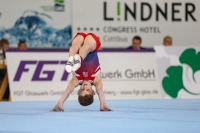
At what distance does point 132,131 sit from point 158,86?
7329mm

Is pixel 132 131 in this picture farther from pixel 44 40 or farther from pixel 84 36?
pixel 44 40

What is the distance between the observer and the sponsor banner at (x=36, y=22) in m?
16.1

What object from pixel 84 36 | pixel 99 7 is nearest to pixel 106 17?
pixel 99 7

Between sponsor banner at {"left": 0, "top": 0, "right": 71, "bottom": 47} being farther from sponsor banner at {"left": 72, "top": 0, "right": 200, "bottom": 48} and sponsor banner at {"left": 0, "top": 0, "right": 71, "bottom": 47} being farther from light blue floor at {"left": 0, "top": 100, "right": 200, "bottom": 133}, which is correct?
light blue floor at {"left": 0, "top": 100, "right": 200, "bottom": 133}

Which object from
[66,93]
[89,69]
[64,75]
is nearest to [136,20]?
[64,75]

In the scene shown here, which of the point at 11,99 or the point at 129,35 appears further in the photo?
the point at 129,35

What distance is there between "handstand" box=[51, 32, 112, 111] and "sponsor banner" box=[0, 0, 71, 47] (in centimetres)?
651

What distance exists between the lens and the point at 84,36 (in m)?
9.80

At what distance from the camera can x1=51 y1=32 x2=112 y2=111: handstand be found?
876 cm

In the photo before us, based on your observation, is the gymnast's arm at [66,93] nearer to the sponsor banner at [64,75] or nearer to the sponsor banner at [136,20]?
the sponsor banner at [64,75]

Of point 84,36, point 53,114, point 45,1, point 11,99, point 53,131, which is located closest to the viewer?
point 53,131

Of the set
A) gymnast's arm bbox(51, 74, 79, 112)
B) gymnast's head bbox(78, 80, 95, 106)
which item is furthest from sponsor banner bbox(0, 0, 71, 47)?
gymnast's head bbox(78, 80, 95, 106)

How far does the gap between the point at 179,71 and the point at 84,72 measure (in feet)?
14.9

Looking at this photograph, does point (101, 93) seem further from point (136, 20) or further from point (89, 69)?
point (136, 20)
